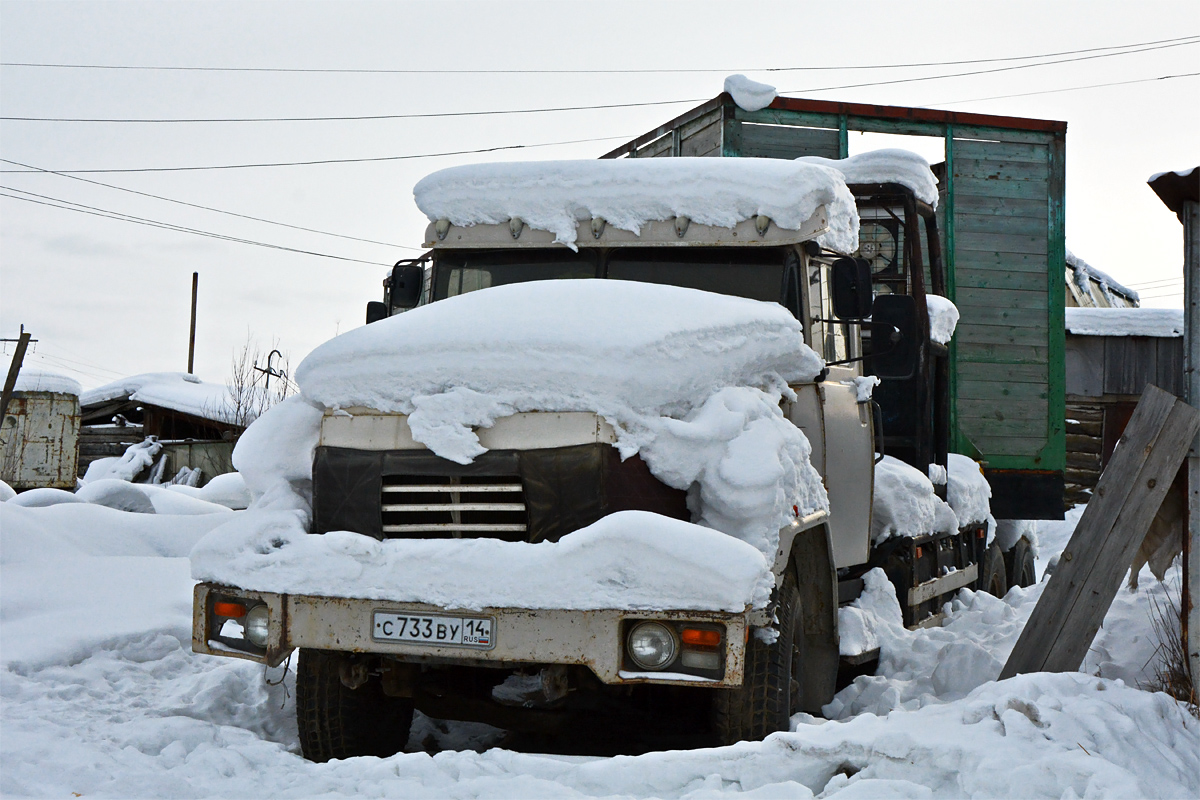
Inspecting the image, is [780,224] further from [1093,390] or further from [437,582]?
[1093,390]

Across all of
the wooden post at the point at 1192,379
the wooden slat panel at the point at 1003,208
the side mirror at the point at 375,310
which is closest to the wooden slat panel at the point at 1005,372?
the wooden slat panel at the point at 1003,208

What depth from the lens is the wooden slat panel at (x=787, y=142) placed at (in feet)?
32.2

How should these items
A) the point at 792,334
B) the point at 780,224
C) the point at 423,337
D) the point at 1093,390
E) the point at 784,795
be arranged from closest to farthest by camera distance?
the point at 784,795 < the point at 423,337 < the point at 792,334 < the point at 780,224 < the point at 1093,390

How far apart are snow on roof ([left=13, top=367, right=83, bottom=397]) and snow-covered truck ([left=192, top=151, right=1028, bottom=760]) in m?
24.0

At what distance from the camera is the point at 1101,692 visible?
14.7ft

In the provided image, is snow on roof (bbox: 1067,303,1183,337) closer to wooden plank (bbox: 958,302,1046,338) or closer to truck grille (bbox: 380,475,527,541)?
wooden plank (bbox: 958,302,1046,338)

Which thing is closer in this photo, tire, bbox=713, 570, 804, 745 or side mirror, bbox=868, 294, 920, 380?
tire, bbox=713, 570, 804, 745

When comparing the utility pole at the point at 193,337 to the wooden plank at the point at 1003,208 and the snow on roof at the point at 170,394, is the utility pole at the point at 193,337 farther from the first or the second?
the wooden plank at the point at 1003,208

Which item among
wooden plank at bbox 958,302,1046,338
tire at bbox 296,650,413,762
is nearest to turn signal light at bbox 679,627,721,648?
tire at bbox 296,650,413,762

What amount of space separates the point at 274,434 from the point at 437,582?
1.12 metres

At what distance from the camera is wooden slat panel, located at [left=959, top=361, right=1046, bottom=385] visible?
9852 millimetres

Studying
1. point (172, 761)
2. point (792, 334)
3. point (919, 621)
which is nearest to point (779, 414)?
point (792, 334)

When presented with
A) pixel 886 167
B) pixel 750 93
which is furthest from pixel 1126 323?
pixel 886 167

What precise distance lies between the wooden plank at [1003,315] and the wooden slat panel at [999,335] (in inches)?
1.4
